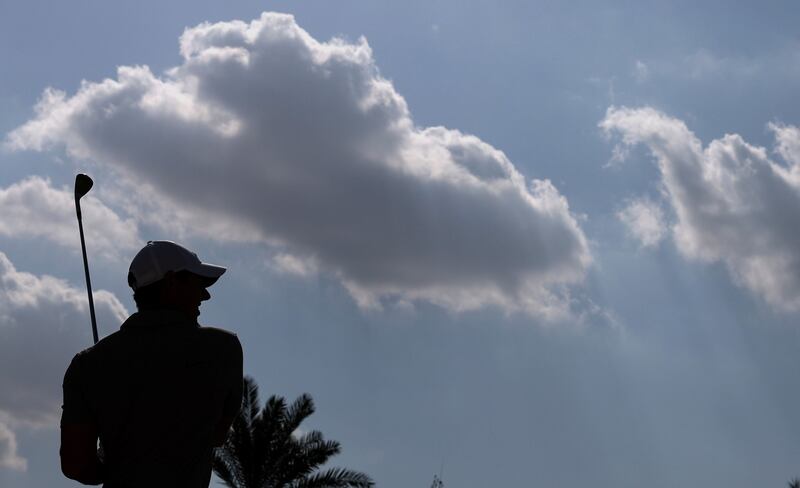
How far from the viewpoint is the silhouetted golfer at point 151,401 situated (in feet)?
14.7

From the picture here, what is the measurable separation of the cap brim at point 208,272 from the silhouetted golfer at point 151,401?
151 mm

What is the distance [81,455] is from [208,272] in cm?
91

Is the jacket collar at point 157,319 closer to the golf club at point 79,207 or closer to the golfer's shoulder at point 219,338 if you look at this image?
the golfer's shoulder at point 219,338

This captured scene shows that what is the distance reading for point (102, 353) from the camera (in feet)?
15.1

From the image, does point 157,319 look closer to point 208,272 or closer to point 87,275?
point 208,272

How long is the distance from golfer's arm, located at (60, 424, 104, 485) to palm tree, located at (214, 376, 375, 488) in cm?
3365

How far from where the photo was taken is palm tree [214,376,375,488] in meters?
38.0

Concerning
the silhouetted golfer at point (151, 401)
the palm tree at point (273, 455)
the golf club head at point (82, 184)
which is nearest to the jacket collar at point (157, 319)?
the silhouetted golfer at point (151, 401)

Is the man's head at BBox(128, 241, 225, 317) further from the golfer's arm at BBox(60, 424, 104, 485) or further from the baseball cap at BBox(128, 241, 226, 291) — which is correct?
the golfer's arm at BBox(60, 424, 104, 485)

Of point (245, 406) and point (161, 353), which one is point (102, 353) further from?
point (245, 406)

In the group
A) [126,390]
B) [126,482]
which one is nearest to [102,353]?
[126,390]

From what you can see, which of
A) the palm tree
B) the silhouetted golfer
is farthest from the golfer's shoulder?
the palm tree

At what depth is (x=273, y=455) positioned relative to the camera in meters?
38.4

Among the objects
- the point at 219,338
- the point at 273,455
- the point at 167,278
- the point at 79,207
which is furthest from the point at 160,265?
the point at 273,455
